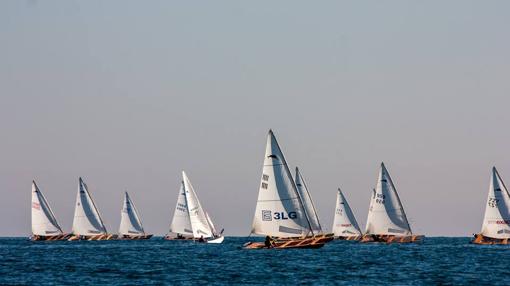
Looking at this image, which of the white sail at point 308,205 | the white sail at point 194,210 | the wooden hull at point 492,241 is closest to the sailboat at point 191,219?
the white sail at point 194,210

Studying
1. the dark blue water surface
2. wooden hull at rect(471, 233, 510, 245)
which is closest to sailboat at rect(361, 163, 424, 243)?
wooden hull at rect(471, 233, 510, 245)

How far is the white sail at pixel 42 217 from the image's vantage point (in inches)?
7215

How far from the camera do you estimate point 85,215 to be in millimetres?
186250

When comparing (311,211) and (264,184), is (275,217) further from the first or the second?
(311,211)

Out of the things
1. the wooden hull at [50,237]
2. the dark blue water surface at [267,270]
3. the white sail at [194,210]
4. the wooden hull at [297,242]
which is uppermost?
the white sail at [194,210]

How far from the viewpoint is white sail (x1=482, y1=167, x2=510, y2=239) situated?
13288cm

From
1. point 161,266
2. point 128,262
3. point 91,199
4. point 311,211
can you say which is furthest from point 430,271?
point 91,199

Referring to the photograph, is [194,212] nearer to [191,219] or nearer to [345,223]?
[191,219]

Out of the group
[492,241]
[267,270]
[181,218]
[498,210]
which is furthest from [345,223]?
[267,270]

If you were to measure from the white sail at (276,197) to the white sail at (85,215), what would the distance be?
85773 millimetres

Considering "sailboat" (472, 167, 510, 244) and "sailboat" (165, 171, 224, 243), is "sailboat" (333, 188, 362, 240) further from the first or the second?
"sailboat" (472, 167, 510, 244)

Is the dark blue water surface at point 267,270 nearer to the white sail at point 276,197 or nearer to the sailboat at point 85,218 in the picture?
the white sail at point 276,197

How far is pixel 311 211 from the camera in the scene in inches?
5027

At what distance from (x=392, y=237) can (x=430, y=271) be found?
6633 cm
